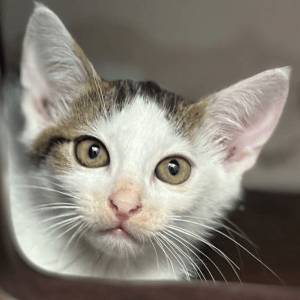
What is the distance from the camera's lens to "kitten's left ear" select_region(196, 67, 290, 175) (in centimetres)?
75

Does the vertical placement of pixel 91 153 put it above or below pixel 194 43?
below

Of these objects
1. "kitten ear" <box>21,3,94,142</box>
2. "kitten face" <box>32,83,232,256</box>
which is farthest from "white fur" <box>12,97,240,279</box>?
"kitten ear" <box>21,3,94,142</box>

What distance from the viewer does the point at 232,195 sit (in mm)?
830

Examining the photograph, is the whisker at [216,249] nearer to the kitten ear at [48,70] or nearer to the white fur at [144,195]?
the white fur at [144,195]

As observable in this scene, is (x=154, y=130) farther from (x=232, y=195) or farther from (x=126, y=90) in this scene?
(x=232, y=195)

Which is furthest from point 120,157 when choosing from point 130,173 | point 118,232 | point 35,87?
point 35,87

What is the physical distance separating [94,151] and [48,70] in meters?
0.21

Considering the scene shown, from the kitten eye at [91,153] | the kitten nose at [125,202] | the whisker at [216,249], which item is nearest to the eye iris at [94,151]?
the kitten eye at [91,153]

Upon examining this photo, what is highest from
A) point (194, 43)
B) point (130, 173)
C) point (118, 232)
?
point (194, 43)

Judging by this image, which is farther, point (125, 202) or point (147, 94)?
point (147, 94)

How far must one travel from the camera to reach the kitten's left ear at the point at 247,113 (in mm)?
754

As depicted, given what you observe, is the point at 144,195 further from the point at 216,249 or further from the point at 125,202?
the point at 216,249

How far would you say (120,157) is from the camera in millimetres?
744

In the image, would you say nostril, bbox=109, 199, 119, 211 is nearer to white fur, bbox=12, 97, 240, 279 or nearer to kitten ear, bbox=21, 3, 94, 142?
white fur, bbox=12, 97, 240, 279
